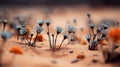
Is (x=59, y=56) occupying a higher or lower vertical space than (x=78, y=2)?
lower

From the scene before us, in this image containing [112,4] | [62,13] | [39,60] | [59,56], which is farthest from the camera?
[112,4]

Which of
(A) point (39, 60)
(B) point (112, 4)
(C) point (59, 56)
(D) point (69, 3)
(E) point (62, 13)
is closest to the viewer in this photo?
(A) point (39, 60)

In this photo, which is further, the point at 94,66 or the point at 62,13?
the point at 62,13

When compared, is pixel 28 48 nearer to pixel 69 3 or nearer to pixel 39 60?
pixel 39 60

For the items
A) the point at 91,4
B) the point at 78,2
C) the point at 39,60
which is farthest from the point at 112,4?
the point at 39,60

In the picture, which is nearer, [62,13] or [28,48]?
[28,48]

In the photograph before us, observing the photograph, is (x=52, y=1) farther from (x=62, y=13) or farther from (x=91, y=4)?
(x=62, y=13)

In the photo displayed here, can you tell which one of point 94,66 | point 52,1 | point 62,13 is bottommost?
point 94,66

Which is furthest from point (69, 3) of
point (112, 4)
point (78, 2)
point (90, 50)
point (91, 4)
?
point (90, 50)

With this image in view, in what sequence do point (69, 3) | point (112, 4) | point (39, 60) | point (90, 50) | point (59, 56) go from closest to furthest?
point (39, 60) → point (59, 56) → point (90, 50) → point (112, 4) → point (69, 3)
